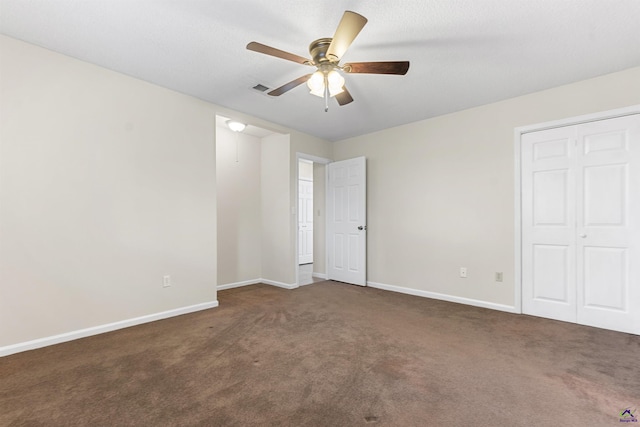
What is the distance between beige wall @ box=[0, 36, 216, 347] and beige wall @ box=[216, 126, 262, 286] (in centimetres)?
111

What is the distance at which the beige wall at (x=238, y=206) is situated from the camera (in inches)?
189

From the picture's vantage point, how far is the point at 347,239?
5.14 m

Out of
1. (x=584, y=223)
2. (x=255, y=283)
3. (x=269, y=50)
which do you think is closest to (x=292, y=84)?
(x=269, y=50)

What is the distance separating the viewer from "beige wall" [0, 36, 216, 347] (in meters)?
2.44

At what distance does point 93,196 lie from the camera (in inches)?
111

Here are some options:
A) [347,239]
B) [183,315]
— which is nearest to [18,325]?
[183,315]

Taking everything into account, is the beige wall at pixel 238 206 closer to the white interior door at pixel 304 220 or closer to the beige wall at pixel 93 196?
the beige wall at pixel 93 196

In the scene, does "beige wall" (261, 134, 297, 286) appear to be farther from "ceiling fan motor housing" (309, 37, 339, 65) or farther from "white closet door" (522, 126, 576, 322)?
"white closet door" (522, 126, 576, 322)

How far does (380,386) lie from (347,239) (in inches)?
128

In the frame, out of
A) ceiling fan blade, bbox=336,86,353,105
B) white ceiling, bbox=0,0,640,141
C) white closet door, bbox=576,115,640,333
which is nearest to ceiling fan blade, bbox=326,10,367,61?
white ceiling, bbox=0,0,640,141

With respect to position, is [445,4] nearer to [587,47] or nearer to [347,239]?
[587,47]

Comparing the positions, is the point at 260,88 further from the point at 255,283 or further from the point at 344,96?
the point at 255,283

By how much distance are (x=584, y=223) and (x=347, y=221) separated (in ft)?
10.0

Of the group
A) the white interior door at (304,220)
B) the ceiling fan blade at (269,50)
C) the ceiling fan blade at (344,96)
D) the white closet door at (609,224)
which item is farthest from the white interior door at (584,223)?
the white interior door at (304,220)
